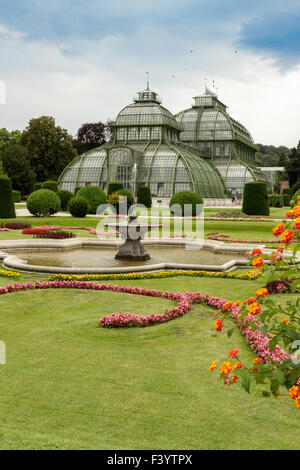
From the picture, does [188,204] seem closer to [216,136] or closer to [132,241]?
[132,241]

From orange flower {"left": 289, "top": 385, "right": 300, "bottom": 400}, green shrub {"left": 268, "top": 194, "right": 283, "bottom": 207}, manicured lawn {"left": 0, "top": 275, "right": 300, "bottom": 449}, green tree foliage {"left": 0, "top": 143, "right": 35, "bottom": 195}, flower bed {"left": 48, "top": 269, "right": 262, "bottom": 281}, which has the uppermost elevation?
green tree foliage {"left": 0, "top": 143, "right": 35, "bottom": 195}

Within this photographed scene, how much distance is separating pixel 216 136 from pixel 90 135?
70.7 ft

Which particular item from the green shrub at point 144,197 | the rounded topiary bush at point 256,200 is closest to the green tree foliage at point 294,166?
the green shrub at point 144,197

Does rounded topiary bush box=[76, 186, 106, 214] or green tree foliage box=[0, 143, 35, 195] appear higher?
green tree foliage box=[0, 143, 35, 195]

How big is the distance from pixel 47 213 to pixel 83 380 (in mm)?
25567

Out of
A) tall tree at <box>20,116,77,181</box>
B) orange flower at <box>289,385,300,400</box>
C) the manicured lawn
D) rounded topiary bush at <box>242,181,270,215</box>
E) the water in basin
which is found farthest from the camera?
tall tree at <box>20,116,77,181</box>

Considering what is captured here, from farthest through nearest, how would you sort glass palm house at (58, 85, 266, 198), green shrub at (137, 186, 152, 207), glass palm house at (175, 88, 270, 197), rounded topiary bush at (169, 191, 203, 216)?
1. glass palm house at (175, 88, 270, 197)
2. glass palm house at (58, 85, 266, 198)
3. green shrub at (137, 186, 152, 207)
4. rounded topiary bush at (169, 191, 203, 216)

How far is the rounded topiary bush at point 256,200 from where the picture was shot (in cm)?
3453

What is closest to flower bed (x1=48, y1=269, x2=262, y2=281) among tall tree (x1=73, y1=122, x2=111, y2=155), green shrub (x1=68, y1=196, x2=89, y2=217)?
green shrub (x1=68, y1=196, x2=89, y2=217)

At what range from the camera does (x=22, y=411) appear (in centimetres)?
456

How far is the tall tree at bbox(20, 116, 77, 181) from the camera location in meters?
62.0

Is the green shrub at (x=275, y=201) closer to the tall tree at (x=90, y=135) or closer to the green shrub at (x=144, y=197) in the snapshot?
the green shrub at (x=144, y=197)

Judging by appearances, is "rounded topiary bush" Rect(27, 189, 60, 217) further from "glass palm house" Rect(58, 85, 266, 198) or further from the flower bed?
"glass palm house" Rect(58, 85, 266, 198)

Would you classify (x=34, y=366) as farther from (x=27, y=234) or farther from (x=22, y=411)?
(x=27, y=234)
